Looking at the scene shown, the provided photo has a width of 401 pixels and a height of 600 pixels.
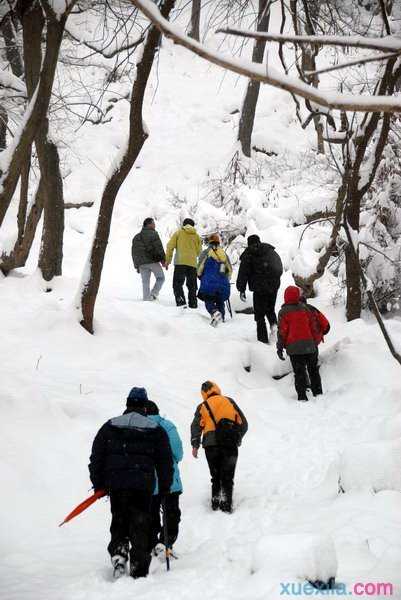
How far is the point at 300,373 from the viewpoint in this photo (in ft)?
31.2

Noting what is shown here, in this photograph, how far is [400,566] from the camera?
3.84m

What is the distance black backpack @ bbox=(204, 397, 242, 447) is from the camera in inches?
240

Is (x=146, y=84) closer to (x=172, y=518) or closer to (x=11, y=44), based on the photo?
(x=11, y=44)

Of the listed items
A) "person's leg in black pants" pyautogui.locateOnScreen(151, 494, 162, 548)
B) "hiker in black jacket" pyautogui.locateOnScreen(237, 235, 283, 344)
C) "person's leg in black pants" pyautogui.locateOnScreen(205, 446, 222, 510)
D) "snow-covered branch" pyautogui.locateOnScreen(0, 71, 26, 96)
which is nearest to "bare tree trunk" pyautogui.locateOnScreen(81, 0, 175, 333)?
"snow-covered branch" pyautogui.locateOnScreen(0, 71, 26, 96)

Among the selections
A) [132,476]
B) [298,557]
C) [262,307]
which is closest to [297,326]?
[262,307]

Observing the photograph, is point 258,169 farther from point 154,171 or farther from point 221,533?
point 221,533

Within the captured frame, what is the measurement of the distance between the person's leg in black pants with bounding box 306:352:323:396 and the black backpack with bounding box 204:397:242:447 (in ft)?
11.5

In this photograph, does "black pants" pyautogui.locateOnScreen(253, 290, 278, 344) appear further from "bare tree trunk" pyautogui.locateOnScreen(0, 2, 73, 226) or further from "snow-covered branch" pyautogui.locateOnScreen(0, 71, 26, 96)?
"bare tree trunk" pyautogui.locateOnScreen(0, 2, 73, 226)

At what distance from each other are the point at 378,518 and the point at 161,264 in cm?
887

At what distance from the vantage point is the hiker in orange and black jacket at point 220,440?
19.9 ft

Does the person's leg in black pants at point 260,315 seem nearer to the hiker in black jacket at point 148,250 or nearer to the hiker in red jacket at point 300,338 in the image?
the hiker in red jacket at point 300,338

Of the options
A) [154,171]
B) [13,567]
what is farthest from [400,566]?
[154,171]

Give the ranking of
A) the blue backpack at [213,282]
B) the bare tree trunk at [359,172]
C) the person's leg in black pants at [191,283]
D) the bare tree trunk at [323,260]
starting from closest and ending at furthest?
1. the bare tree trunk at [359,172]
2. the bare tree trunk at [323,260]
3. the blue backpack at [213,282]
4. the person's leg in black pants at [191,283]

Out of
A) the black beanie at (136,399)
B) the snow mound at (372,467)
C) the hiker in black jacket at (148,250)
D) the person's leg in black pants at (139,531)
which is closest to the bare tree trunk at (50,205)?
the hiker in black jacket at (148,250)
